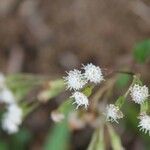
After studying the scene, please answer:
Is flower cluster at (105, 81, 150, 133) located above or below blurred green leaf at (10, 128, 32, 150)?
below

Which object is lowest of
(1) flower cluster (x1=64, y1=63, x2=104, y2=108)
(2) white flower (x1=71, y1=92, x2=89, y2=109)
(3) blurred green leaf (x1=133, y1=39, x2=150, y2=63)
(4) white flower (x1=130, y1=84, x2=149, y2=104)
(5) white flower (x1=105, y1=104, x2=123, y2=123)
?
(5) white flower (x1=105, y1=104, x2=123, y2=123)

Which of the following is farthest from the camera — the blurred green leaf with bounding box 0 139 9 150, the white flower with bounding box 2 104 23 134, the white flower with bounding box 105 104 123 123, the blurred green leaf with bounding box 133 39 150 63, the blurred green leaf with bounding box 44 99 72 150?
the blurred green leaf with bounding box 0 139 9 150

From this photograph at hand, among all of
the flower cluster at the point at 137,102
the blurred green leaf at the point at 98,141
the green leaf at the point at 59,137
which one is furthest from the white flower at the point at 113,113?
the green leaf at the point at 59,137

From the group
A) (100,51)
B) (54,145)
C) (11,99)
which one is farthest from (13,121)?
(100,51)

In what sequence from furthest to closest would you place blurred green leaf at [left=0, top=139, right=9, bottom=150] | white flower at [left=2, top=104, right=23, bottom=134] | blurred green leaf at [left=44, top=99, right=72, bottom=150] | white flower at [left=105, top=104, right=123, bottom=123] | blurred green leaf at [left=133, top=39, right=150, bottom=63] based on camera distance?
blurred green leaf at [left=0, top=139, right=9, bottom=150] → blurred green leaf at [left=44, top=99, right=72, bottom=150] → white flower at [left=2, top=104, right=23, bottom=134] → blurred green leaf at [left=133, top=39, right=150, bottom=63] → white flower at [left=105, top=104, right=123, bottom=123]

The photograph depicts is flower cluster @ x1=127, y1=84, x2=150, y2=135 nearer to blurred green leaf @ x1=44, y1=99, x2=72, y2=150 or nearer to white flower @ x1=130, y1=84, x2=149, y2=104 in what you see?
white flower @ x1=130, y1=84, x2=149, y2=104

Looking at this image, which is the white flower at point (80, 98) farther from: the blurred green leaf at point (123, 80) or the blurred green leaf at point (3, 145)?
the blurred green leaf at point (3, 145)

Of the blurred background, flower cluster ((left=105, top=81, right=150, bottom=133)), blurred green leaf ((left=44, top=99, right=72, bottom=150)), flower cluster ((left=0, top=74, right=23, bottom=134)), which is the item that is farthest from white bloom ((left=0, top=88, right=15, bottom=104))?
flower cluster ((left=105, top=81, right=150, bottom=133))
